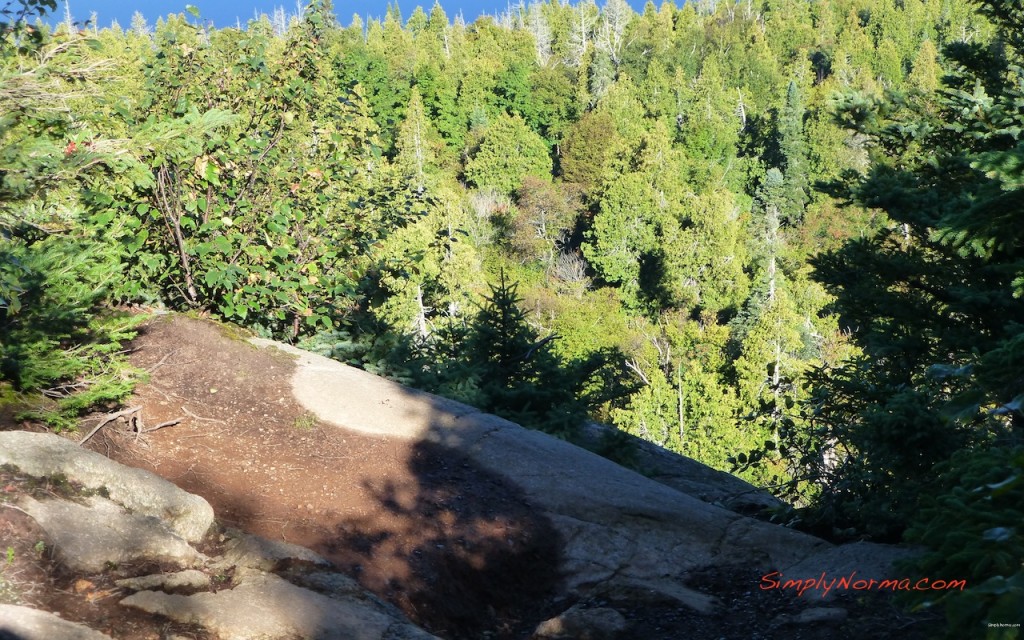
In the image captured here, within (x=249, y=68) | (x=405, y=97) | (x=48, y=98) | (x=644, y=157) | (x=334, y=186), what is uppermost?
(x=405, y=97)

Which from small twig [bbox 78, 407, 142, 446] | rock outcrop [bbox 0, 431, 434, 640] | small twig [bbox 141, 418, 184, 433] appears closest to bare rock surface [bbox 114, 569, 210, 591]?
rock outcrop [bbox 0, 431, 434, 640]

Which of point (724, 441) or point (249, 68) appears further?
point (724, 441)

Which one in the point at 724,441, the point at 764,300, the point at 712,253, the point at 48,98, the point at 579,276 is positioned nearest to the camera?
the point at 48,98

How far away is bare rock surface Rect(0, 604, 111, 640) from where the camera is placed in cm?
399

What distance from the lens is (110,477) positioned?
541 centimetres

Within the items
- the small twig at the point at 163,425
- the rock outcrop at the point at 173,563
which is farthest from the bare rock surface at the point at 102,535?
the small twig at the point at 163,425

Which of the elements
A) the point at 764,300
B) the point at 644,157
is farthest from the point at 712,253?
the point at 644,157

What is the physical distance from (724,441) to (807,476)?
29.2 meters

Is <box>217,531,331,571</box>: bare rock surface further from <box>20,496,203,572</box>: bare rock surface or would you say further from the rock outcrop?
<box>20,496,203,572</box>: bare rock surface

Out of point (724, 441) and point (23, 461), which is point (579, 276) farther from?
point (23, 461)

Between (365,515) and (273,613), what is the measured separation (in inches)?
63.8

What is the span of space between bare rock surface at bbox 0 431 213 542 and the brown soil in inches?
7.6

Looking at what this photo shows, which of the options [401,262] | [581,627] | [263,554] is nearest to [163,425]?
[263,554]

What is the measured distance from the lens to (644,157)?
71.4m
